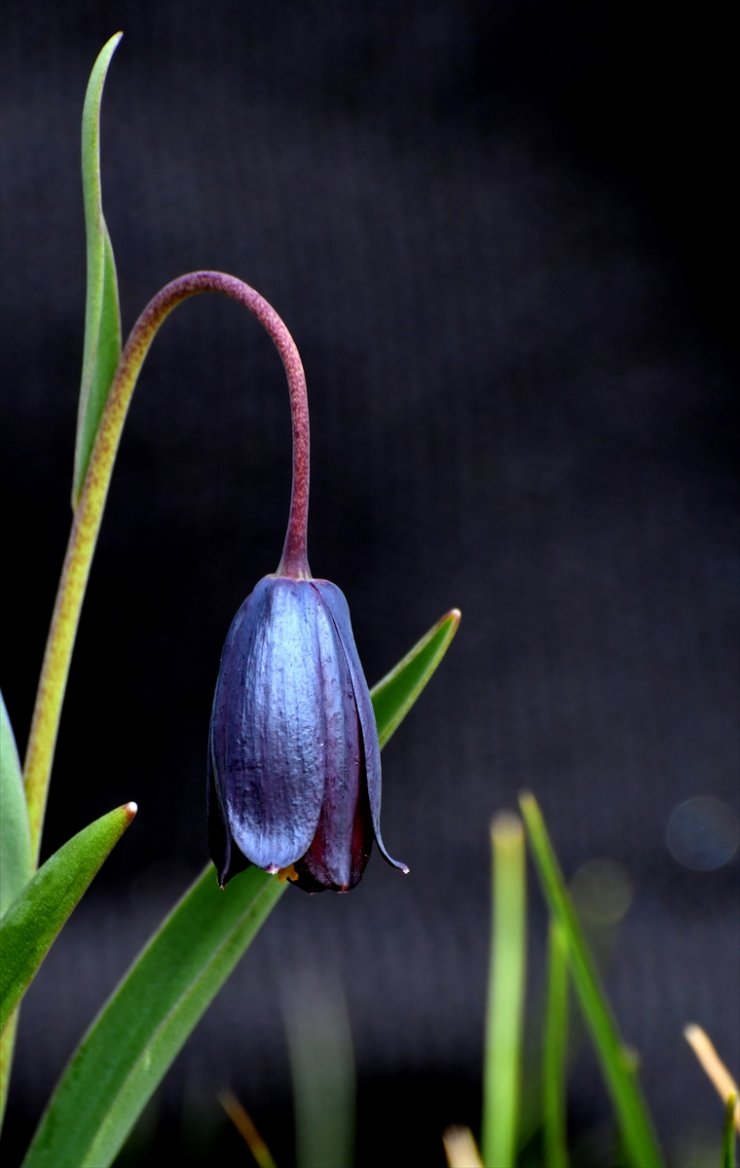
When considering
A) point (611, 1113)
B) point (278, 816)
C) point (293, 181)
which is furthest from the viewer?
point (293, 181)

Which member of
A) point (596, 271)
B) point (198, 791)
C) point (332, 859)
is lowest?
point (198, 791)

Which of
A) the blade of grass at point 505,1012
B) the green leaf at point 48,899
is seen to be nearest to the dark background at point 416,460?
the blade of grass at point 505,1012

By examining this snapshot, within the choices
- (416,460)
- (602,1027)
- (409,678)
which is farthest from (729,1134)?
(416,460)

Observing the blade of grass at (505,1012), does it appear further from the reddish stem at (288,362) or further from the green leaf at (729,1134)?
the reddish stem at (288,362)

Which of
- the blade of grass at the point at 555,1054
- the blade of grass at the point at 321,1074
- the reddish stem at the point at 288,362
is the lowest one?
the blade of grass at the point at 321,1074

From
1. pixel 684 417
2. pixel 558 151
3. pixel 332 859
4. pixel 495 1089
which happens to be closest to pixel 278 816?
pixel 332 859

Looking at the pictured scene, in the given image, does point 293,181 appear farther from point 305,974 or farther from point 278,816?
point 278,816
